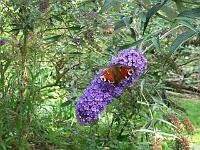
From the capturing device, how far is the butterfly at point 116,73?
65.8 inches

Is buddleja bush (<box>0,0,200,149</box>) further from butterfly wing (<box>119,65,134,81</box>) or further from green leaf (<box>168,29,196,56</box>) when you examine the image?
green leaf (<box>168,29,196,56</box>)

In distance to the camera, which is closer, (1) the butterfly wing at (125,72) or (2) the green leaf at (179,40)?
(2) the green leaf at (179,40)

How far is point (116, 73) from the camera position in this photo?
1685mm

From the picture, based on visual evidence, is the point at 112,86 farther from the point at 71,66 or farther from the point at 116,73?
the point at 71,66

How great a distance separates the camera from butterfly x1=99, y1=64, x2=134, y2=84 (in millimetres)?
1672

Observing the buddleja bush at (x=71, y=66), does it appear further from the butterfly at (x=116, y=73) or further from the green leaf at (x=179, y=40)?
the green leaf at (x=179, y=40)

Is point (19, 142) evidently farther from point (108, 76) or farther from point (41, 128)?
point (108, 76)

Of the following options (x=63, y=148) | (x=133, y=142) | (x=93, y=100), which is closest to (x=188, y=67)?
Result: (x=133, y=142)

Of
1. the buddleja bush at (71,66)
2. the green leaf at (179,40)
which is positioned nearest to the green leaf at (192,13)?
the green leaf at (179,40)

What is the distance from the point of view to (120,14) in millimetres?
2883

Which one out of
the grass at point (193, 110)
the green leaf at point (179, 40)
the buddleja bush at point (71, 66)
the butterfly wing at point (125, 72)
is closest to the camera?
the green leaf at point (179, 40)

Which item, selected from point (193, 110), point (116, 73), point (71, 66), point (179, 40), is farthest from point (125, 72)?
point (193, 110)

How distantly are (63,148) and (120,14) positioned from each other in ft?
3.00

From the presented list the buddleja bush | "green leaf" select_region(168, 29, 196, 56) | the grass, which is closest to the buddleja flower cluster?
"green leaf" select_region(168, 29, 196, 56)
